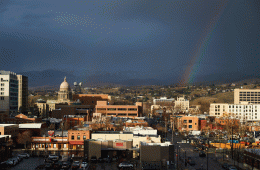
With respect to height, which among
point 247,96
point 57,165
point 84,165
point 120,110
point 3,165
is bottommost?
point 3,165

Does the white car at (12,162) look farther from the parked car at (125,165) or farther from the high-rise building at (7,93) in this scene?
the high-rise building at (7,93)

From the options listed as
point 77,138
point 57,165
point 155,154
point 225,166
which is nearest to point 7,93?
point 77,138

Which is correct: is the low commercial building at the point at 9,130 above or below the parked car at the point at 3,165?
above

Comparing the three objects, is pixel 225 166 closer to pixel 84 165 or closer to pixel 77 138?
pixel 84 165

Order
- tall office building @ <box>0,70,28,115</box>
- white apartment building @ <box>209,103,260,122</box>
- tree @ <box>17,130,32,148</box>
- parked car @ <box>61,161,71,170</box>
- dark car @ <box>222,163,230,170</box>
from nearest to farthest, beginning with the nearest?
parked car @ <box>61,161,71,170</box>, dark car @ <box>222,163,230,170</box>, tree @ <box>17,130,32,148</box>, tall office building @ <box>0,70,28,115</box>, white apartment building @ <box>209,103,260,122</box>

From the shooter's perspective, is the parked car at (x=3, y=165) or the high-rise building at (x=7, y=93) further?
the high-rise building at (x=7, y=93)

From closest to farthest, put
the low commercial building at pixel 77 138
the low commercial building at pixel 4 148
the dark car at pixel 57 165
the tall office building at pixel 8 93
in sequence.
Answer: the dark car at pixel 57 165, the low commercial building at pixel 4 148, the low commercial building at pixel 77 138, the tall office building at pixel 8 93

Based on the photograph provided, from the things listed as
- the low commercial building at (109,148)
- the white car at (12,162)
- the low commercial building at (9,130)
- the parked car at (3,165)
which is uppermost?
the low commercial building at (9,130)

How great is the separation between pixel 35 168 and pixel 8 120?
28350mm

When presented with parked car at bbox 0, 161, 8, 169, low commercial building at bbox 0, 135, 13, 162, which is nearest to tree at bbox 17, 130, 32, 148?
low commercial building at bbox 0, 135, 13, 162

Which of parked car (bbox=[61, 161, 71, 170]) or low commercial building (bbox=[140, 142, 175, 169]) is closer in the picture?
parked car (bbox=[61, 161, 71, 170])

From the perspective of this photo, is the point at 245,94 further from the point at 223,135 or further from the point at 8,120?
the point at 8,120

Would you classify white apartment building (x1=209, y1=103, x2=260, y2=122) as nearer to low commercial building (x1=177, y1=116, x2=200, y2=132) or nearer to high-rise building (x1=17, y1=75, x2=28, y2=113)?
low commercial building (x1=177, y1=116, x2=200, y2=132)

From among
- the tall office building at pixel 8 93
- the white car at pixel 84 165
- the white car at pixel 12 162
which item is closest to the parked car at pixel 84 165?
the white car at pixel 84 165
